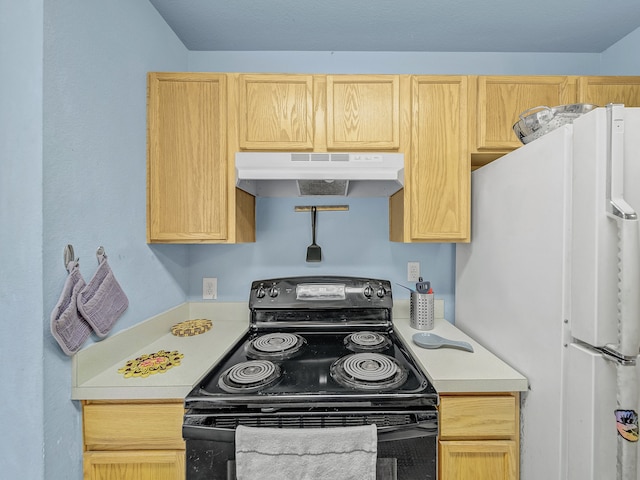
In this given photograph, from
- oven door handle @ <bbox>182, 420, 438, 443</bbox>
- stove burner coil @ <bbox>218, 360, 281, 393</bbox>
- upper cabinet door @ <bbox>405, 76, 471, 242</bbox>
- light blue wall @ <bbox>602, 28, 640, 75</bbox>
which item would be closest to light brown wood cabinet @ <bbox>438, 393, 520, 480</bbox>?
oven door handle @ <bbox>182, 420, 438, 443</bbox>

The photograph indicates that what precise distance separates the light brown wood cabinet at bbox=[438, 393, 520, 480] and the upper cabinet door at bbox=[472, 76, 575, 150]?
1.15 meters

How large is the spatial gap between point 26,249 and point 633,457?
1.84 m

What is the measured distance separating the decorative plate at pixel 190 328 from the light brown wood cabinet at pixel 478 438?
1.20 m

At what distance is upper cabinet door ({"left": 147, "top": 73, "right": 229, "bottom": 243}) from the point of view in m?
1.46

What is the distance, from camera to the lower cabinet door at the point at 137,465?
3.42 ft

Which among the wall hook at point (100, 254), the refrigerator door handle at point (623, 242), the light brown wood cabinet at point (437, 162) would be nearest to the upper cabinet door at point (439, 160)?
the light brown wood cabinet at point (437, 162)

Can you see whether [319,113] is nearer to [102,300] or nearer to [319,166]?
[319,166]

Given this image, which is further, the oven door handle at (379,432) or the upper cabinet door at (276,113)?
the upper cabinet door at (276,113)

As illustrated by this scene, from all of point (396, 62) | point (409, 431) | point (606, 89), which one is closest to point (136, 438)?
point (409, 431)

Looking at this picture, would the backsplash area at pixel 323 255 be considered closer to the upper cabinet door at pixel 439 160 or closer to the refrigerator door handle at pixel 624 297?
the upper cabinet door at pixel 439 160

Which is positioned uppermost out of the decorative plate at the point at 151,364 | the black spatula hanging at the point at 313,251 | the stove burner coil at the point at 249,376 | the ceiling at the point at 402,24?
the ceiling at the point at 402,24

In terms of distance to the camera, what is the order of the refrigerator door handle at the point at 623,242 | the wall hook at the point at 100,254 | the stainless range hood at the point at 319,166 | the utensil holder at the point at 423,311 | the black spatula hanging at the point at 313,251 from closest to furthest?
the refrigerator door handle at the point at 623,242 < the wall hook at the point at 100,254 < the stainless range hood at the point at 319,166 < the utensil holder at the point at 423,311 < the black spatula hanging at the point at 313,251

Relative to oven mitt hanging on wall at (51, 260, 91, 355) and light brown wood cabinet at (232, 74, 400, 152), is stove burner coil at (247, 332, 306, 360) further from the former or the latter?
light brown wood cabinet at (232, 74, 400, 152)

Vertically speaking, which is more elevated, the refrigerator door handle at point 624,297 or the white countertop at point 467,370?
the refrigerator door handle at point 624,297
